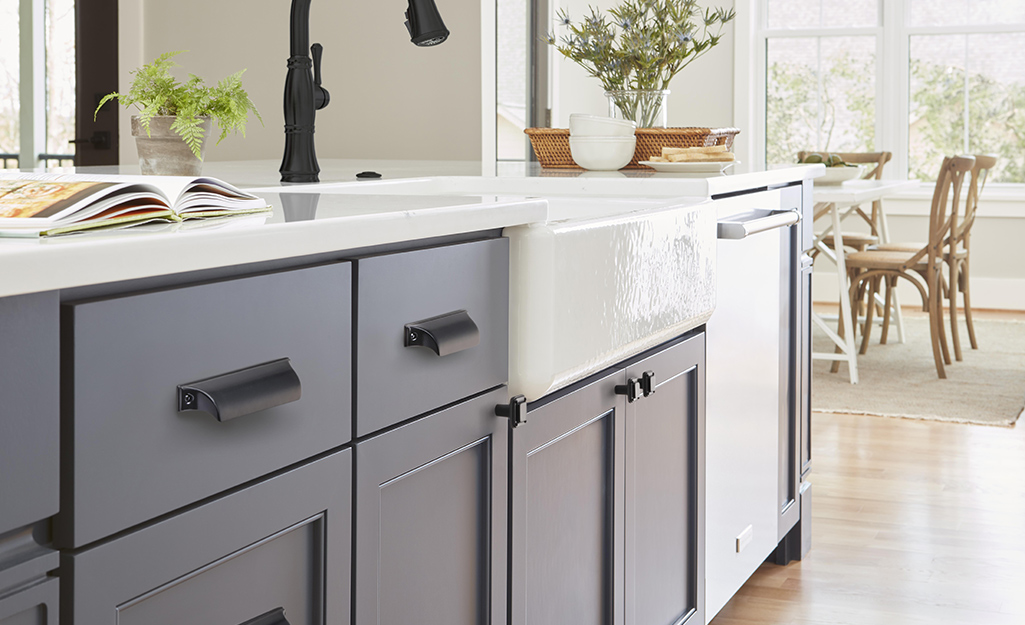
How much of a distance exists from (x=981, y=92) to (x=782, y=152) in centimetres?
129

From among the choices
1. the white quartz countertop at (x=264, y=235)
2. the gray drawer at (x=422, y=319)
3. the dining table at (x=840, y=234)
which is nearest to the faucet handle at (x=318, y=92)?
the white quartz countertop at (x=264, y=235)

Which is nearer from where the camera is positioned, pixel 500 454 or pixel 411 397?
pixel 411 397

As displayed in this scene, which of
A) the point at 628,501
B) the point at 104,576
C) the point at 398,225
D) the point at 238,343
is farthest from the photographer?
the point at 628,501

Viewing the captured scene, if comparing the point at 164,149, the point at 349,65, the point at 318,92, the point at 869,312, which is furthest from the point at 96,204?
the point at 869,312

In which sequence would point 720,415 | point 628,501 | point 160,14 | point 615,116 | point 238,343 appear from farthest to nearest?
point 160,14
point 615,116
point 720,415
point 628,501
point 238,343

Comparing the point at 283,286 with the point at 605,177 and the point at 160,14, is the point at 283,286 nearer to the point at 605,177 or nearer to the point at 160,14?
the point at 605,177

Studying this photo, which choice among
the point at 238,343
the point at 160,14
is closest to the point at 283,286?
the point at 238,343

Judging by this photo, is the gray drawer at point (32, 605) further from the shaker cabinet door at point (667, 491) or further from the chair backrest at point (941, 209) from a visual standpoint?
the chair backrest at point (941, 209)

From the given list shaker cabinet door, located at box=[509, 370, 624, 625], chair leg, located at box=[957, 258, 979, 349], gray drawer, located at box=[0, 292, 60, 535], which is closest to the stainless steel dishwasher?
shaker cabinet door, located at box=[509, 370, 624, 625]

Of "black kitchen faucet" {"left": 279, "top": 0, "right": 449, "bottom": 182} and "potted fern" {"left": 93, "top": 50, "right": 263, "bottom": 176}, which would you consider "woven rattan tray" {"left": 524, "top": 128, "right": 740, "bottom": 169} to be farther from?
"potted fern" {"left": 93, "top": 50, "right": 263, "bottom": 176}

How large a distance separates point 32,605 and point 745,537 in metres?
1.66

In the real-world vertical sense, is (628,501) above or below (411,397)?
below

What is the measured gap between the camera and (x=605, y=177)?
1946 millimetres

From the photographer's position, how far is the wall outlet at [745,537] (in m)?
2.02
